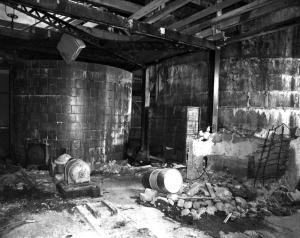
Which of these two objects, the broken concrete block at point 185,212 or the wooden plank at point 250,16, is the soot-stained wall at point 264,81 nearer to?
the wooden plank at point 250,16

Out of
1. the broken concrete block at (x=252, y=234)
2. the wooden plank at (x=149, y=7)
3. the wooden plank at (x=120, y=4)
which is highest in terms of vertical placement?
the wooden plank at (x=120, y=4)

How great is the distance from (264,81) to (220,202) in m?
3.92

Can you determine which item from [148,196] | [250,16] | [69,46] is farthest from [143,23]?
[148,196]

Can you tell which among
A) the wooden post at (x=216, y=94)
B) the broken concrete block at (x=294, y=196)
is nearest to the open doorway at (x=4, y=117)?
the wooden post at (x=216, y=94)

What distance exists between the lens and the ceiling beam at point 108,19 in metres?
5.35

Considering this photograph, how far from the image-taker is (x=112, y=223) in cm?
473

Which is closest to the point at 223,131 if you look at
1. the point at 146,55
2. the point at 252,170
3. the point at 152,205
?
the point at 252,170

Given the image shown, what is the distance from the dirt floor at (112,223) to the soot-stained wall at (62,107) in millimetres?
2913

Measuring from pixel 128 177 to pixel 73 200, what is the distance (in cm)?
235

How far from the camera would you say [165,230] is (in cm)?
456

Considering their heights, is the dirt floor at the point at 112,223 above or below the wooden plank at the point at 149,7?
below

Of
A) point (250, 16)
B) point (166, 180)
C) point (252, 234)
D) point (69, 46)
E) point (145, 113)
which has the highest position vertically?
point (250, 16)

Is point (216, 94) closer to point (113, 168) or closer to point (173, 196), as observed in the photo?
point (173, 196)

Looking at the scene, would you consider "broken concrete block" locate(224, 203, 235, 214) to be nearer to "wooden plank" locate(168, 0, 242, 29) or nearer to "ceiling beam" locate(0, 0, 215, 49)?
"wooden plank" locate(168, 0, 242, 29)
